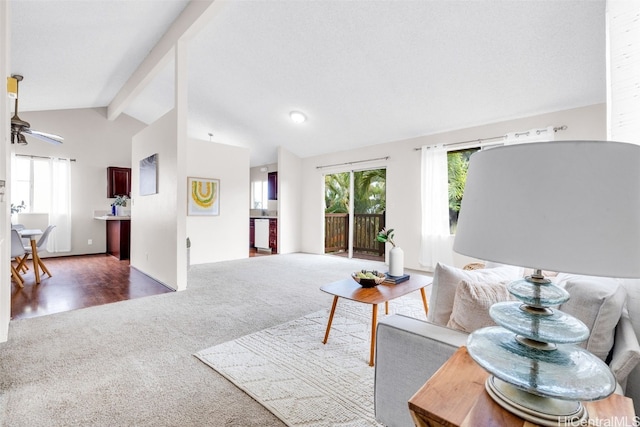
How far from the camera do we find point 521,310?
80cm

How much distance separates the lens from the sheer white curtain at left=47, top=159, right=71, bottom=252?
20.0 ft

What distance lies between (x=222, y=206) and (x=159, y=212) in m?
1.88

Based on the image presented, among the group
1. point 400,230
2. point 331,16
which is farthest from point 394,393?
point 400,230

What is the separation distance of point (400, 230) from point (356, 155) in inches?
70.9

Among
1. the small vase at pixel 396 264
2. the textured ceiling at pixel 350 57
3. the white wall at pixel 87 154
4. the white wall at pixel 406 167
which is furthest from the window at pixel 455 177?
the white wall at pixel 87 154

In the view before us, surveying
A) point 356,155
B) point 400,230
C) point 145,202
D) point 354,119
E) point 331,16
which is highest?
point 331,16

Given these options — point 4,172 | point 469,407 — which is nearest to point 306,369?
point 469,407

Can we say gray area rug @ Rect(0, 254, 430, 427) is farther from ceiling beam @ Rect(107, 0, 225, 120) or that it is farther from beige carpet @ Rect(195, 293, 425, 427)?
ceiling beam @ Rect(107, 0, 225, 120)

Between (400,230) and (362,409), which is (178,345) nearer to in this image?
(362,409)

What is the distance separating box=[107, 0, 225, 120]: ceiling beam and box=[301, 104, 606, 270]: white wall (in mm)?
3543

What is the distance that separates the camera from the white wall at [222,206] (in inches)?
227

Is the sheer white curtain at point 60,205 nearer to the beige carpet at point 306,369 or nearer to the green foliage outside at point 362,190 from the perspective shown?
the green foliage outside at point 362,190

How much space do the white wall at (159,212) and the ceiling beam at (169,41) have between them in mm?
786

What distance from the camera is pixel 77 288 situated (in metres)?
3.87
